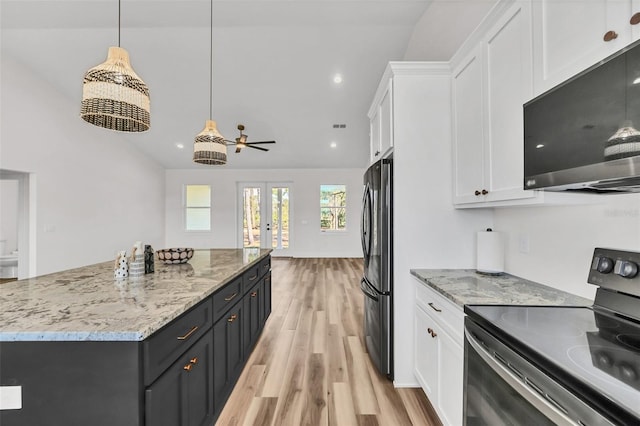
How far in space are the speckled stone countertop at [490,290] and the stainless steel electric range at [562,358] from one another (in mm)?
104

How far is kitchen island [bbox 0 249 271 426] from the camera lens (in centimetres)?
94

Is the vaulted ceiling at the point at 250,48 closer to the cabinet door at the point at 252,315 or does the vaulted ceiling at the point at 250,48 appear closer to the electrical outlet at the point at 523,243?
the electrical outlet at the point at 523,243

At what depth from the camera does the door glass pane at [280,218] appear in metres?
8.39

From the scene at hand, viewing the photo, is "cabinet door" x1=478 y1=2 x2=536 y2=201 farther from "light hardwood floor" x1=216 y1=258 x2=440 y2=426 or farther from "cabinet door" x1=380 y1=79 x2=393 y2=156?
"light hardwood floor" x1=216 y1=258 x2=440 y2=426

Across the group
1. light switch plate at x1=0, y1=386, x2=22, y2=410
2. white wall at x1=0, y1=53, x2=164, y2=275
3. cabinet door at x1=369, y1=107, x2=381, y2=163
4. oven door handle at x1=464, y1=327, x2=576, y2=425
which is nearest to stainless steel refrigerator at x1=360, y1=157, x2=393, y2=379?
cabinet door at x1=369, y1=107, x2=381, y2=163

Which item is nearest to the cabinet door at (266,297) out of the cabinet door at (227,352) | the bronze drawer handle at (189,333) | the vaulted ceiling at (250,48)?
the cabinet door at (227,352)

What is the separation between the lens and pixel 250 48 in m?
4.01

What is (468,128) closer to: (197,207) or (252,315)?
(252,315)

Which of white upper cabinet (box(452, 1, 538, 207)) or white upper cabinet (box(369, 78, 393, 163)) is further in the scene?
white upper cabinet (box(369, 78, 393, 163))

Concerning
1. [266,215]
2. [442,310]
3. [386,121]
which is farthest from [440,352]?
[266,215]

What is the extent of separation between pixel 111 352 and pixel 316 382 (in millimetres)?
1653

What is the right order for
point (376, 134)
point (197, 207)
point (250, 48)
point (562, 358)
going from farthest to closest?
point (197, 207) → point (250, 48) → point (376, 134) → point (562, 358)

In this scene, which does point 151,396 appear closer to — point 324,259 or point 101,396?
point 101,396

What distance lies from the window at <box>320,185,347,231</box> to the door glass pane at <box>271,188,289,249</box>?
105 cm
